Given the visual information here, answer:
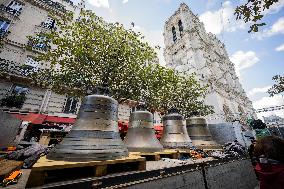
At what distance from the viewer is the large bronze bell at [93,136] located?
3.14 metres

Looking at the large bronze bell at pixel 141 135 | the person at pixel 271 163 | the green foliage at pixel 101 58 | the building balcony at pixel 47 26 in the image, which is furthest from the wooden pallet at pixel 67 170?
the building balcony at pixel 47 26

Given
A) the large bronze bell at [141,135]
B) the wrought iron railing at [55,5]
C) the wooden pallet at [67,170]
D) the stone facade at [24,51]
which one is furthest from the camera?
the wrought iron railing at [55,5]

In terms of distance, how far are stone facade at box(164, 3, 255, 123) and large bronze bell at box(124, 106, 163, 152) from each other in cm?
2315

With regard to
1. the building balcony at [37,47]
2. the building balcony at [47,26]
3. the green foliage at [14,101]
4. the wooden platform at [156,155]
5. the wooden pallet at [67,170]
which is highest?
the building balcony at [47,26]

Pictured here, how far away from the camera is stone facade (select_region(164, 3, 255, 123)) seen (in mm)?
28953

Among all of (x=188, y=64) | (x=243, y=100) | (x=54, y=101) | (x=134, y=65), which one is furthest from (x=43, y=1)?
(x=243, y=100)

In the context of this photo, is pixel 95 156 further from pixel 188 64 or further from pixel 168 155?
pixel 188 64

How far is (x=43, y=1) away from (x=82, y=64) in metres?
17.8

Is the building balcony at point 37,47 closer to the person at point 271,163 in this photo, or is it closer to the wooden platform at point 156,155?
the wooden platform at point 156,155

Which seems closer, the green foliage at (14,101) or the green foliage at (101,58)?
the green foliage at (101,58)

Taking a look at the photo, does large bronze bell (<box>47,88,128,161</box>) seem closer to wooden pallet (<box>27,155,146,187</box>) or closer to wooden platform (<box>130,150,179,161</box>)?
wooden pallet (<box>27,155,146,187</box>)

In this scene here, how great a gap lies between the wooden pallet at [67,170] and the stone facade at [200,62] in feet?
83.5

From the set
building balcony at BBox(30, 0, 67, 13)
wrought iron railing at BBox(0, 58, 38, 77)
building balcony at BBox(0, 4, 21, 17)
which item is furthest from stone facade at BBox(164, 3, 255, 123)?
building balcony at BBox(0, 4, 21, 17)

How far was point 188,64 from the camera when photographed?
106 ft
